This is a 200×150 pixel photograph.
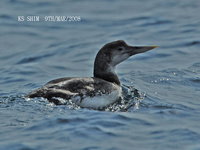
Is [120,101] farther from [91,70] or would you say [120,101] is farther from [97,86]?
[91,70]

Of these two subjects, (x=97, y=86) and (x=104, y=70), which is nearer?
(x=97, y=86)

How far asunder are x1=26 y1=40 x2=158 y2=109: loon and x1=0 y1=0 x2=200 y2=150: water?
0.18m

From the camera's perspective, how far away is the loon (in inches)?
254

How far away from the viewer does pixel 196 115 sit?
6.39 metres

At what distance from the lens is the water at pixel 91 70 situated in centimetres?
549

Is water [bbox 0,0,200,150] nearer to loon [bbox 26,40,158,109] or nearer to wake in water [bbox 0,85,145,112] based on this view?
wake in water [bbox 0,85,145,112]

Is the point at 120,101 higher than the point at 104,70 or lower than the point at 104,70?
lower

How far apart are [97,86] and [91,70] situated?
9.45 ft

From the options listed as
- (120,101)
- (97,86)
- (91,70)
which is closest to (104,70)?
(120,101)

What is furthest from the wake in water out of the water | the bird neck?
the bird neck

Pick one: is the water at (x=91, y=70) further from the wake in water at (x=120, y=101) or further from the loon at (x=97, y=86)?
the loon at (x=97, y=86)

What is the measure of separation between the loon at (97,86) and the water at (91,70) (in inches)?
Answer: 7.2

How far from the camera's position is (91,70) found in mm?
9758

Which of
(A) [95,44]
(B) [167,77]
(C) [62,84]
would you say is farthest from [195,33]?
(C) [62,84]
